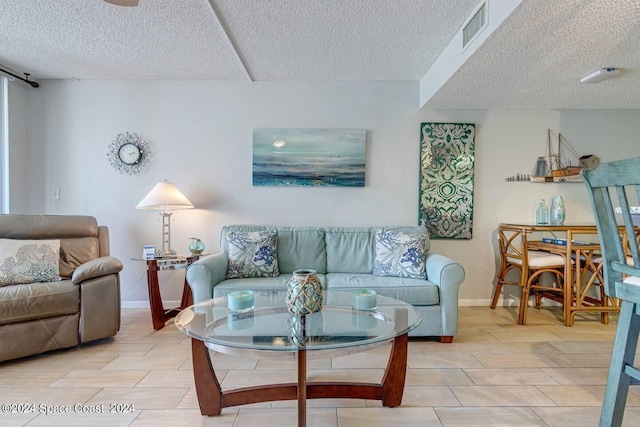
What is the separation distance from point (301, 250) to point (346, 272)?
45 cm

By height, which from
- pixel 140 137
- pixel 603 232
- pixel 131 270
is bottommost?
pixel 131 270

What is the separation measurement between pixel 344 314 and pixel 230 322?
22.4 inches

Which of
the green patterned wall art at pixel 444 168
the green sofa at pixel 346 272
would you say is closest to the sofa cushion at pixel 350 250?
the green sofa at pixel 346 272

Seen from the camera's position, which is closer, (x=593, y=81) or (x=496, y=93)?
(x=593, y=81)

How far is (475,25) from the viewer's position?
219cm

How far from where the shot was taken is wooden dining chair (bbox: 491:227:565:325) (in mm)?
2965

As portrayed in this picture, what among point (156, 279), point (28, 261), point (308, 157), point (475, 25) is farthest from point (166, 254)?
point (475, 25)

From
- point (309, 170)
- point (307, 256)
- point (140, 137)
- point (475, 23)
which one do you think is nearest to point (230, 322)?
point (307, 256)

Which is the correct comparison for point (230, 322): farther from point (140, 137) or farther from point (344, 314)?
point (140, 137)

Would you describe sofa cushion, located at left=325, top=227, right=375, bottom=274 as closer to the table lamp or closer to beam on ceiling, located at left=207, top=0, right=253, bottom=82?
the table lamp

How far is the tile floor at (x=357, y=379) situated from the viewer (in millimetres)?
1634

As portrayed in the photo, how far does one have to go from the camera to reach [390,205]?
3.48 meters

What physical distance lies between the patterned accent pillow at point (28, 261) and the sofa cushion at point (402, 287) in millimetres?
2100

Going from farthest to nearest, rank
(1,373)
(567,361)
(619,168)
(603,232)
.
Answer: (567,361) → (1,373) → (603,232) → (619,168)
